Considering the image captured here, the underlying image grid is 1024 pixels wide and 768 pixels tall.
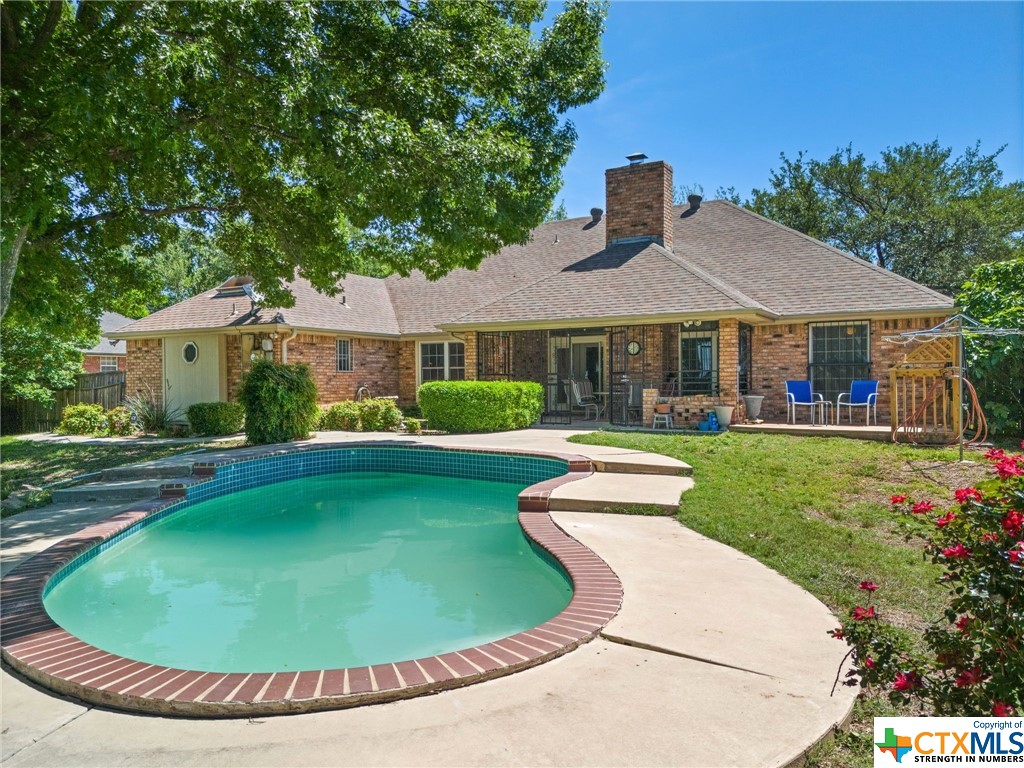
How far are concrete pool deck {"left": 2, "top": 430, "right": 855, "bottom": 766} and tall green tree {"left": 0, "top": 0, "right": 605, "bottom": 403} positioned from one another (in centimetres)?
554

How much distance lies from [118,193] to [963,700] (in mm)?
12262

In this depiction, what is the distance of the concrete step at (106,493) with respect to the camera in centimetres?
805

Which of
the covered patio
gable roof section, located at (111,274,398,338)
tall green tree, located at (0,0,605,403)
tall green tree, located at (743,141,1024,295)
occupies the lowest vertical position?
the covered patio

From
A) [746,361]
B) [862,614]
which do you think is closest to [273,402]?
[746,361]

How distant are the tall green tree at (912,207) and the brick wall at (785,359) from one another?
39.5 ft

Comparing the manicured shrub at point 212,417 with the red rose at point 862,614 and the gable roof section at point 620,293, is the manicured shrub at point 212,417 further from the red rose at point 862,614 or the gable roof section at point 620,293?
the red rose at point 862,614

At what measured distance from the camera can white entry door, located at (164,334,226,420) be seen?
16891 mm

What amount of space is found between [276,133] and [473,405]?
7.08m

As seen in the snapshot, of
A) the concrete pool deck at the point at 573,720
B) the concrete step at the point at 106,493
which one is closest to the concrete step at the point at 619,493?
the concrete pool deck at the point at 573,720

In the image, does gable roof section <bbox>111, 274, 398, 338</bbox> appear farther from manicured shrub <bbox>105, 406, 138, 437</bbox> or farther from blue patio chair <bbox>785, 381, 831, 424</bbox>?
blue patio chair <bbox>785, 381, 831, 424</bbox>

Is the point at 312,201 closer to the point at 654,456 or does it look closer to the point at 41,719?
the point at 654,456

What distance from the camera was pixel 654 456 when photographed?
9.59 metres

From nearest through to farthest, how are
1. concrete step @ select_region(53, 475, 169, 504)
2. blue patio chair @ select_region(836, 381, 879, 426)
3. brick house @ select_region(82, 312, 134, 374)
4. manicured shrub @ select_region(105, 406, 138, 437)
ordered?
concrete step @ select_region(53, 475, 169, 504), blue patio chair @ select_region(836, 381, 879, 426), manicured shrub @ select_region(105, 406, 138, 437), brick house @ select_region(82, 312, 134, 374)

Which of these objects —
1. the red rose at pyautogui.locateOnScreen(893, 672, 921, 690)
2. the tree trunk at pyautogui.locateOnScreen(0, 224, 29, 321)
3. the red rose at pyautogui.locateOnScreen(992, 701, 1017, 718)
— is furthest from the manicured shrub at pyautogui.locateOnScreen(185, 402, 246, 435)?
the red rose at pyautogui.locateOnScreen(992, 701, 1017, 718)
